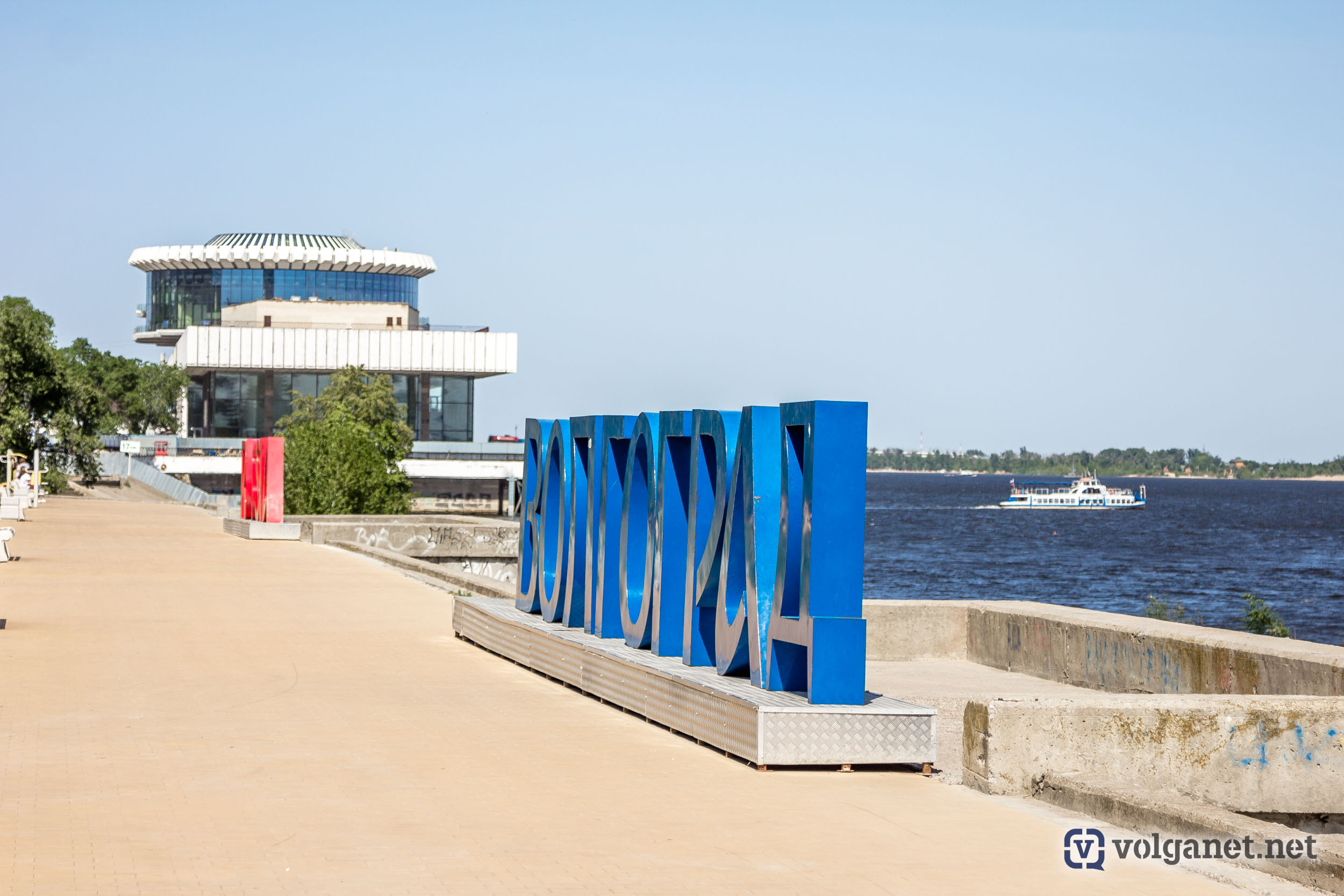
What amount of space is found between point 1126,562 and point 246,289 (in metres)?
64.8

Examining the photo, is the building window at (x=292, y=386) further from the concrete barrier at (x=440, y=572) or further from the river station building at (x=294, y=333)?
the concrete barrier at (x=440, y=572)

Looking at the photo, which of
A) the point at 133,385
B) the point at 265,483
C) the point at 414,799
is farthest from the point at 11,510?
the point at 133,385

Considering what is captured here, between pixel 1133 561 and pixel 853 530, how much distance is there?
76615 mm

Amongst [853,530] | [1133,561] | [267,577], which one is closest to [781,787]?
[853,530]

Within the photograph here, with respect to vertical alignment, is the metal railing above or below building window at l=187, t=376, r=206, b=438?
below

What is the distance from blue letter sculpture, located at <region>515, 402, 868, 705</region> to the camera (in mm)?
9859

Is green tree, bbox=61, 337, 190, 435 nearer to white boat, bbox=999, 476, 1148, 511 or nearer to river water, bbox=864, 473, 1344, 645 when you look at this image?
river water, bbox=864, 473, 1344, 645

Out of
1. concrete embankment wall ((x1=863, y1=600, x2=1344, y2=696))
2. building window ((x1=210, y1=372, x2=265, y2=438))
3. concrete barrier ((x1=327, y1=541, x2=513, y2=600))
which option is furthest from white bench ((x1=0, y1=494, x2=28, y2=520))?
building window ((x1=210, y1=372, x2=265, y2=438))

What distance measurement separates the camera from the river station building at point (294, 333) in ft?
332

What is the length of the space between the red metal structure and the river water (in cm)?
2313

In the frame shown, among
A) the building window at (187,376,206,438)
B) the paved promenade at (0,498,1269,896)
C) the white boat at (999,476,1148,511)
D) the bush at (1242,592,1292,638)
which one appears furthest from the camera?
the white boat at (999,476,1148,511)

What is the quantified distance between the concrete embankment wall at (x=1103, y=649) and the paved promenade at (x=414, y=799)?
3.69 meters

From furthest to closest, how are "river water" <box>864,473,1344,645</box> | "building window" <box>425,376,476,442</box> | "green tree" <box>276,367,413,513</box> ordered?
"building window" <box>425,376,476,442</box> → "river water" <box>864,473,1344,645</box> → "green tree" <box>276,367,413,513</box>

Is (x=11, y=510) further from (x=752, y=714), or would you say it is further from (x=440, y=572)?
(x=752, y=714)
